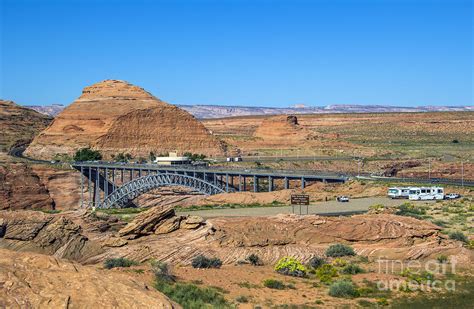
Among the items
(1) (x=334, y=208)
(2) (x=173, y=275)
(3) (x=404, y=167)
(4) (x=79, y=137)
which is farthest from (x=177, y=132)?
(2) (x=173, y=275)

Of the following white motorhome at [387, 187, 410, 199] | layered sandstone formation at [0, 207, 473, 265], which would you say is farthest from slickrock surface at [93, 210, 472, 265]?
white motorhome at [387, 187, 410, 199]

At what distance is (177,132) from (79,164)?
115ft

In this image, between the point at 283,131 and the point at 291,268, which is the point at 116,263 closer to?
the point at 291,268

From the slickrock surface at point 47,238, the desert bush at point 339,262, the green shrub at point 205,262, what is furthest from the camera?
the desert bush at point 339,262

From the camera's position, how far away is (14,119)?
508ft

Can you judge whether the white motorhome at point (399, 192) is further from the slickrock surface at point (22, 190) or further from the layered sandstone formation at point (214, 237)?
the slickrock surface at point (22, 190)

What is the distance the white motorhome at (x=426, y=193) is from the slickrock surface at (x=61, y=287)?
4545cm

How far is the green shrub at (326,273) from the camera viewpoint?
25.3m

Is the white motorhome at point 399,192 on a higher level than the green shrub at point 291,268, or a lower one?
higher

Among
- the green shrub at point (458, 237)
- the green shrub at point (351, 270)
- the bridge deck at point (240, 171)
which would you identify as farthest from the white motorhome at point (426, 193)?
the green shrub at point (351, 270)

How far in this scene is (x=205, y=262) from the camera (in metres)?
26.3

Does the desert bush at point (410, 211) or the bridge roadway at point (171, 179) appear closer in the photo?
the desert bush at point (410, 211)

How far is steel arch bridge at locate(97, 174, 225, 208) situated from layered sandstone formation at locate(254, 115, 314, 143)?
76.2m

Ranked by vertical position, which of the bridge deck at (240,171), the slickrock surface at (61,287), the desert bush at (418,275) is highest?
the bridge deck at (240,171)
